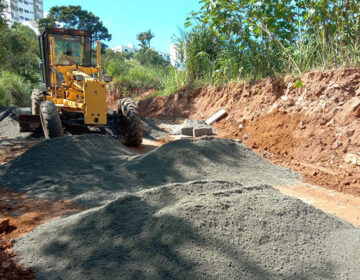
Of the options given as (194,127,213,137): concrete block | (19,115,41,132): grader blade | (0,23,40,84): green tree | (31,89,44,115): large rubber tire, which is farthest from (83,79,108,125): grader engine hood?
(0,23,40,84): green tree

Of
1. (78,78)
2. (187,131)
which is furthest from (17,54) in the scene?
(187,131)

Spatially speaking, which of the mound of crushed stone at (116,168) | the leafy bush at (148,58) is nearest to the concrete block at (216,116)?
the mound of crushed stone at (116,168)

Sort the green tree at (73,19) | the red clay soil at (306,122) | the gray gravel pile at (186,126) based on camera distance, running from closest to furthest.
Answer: the red clay soil at (306,122), the gray gravel pile at (186,126), the green tree at (73,19)

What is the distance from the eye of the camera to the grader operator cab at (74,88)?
699 cm

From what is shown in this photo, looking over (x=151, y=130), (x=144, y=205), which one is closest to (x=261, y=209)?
(x=144, y=205)

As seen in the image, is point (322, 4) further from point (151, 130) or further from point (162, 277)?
point (162, 277)

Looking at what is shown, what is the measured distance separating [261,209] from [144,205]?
1169 mm

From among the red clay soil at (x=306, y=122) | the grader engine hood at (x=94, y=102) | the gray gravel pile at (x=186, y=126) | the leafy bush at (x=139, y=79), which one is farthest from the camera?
the leafy bush at (x=139, y=79)

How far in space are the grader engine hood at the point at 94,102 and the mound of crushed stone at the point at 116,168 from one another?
28.8 inches

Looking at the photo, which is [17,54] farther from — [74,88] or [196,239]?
[196,239]

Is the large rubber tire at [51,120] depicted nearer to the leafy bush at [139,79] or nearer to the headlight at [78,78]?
the headlight at [78,78]

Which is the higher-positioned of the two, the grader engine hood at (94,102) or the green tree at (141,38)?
the green tree at (141,38)

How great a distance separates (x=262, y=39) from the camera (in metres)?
9.44

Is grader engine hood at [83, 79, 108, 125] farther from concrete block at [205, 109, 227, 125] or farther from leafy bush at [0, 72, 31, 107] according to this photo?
leafy bush at [0, 72, 31, 107]
